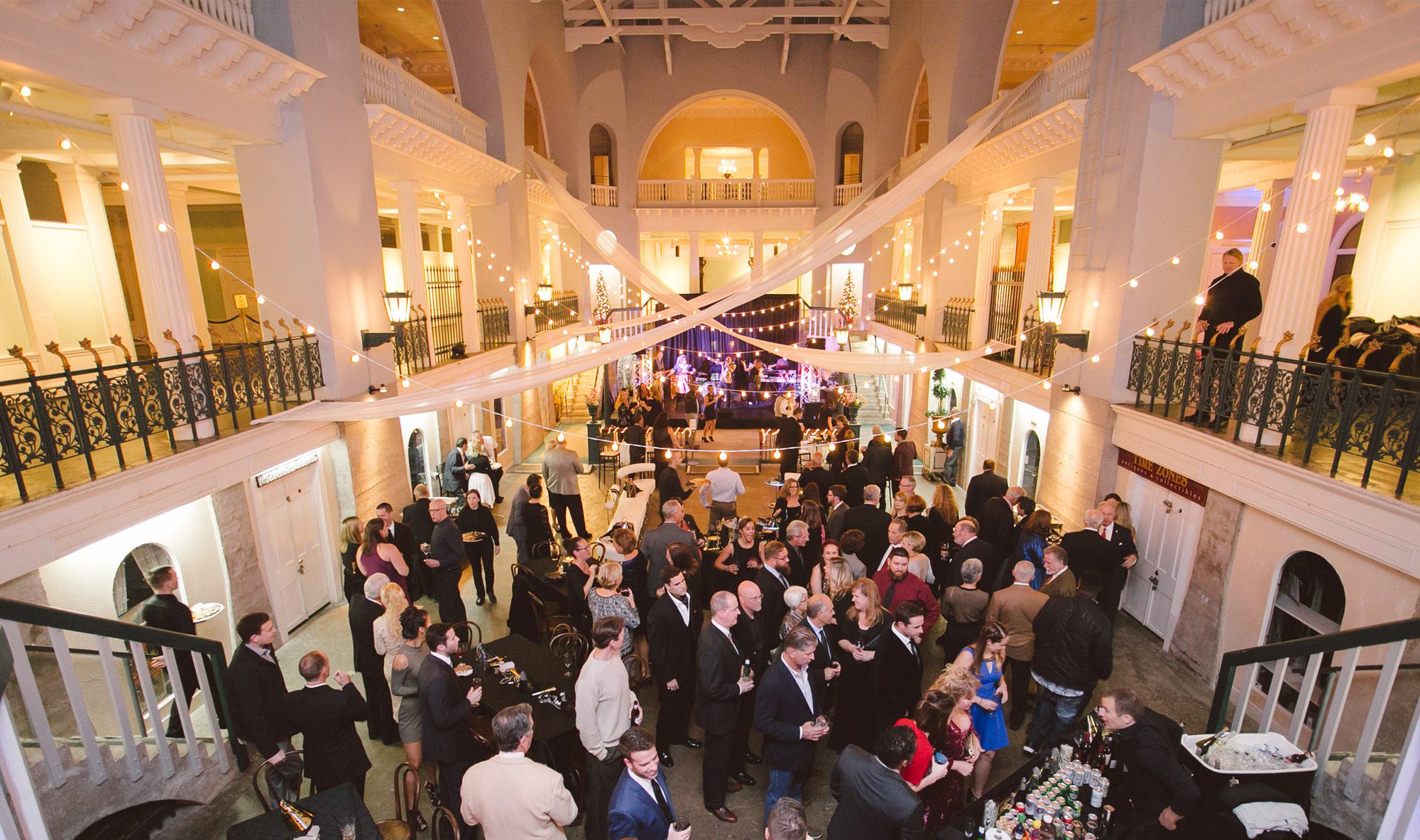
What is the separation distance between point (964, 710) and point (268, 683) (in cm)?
365

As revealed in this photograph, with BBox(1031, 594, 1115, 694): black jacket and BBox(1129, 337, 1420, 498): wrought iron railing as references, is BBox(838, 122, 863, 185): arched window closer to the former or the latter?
BBox(1129, 337, 1420, 498): wrought iron railing

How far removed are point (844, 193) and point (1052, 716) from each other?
15.0 meters

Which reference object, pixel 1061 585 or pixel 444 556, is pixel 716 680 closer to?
pixel 1061 585

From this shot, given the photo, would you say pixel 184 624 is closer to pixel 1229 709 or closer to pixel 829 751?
pixel 829 751

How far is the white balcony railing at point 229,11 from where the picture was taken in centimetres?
491

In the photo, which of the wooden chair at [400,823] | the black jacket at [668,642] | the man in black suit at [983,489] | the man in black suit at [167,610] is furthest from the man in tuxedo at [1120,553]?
the man in black suit at [167,610]

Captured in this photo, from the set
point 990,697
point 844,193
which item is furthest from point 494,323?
point 844,193

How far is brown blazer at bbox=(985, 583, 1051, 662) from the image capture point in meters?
4.09

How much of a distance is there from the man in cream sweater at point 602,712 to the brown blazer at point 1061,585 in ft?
9.53

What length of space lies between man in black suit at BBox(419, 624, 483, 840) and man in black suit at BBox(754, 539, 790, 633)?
1874 mm

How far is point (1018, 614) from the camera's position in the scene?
13.5 ft

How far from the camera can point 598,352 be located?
5.71 meters

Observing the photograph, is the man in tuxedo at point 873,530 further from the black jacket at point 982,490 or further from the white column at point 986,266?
the white column at point 986,266

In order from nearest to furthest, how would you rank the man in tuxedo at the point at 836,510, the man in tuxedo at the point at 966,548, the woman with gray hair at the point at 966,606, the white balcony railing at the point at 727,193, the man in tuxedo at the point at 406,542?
the woman with gray hair at the point at 966,606, the man in tuxedo at the point at 966,548, the man in tuxedo at the point at 406,542, the man in tuxedo at the point at 836,510, the white balcony railing at the point at 727,193
